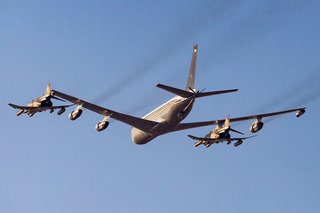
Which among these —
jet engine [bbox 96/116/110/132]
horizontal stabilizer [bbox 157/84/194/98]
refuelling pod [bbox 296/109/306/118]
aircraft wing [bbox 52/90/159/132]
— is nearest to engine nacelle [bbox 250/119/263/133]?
refuelling pod [bbox 296/109/306/118]

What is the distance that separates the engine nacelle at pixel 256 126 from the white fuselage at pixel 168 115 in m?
9.80

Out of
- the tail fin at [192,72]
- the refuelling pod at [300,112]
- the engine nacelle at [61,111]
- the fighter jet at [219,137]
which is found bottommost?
the fighter jet at [219,137]

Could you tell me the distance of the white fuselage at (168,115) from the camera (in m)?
61.7

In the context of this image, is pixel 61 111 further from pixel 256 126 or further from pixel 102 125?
pixel 256 126

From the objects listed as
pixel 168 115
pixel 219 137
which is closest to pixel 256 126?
pixel 219 137

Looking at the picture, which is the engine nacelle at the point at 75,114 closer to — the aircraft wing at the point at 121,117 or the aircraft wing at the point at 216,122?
the aircraft wing at the point at 121,117

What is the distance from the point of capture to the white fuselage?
61.7 meters

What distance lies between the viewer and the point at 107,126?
63938 mm

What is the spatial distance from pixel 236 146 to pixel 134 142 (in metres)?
12.6

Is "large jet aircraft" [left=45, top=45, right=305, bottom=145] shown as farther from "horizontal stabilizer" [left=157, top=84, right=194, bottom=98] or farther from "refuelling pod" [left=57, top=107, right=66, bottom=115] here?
"refuelling pod" [left=57, top=107, right=66, bottom=115]

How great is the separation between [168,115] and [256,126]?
38.0ft

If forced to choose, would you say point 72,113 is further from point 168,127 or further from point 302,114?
point 302,114

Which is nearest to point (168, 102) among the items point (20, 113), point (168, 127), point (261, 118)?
point (168, 127)

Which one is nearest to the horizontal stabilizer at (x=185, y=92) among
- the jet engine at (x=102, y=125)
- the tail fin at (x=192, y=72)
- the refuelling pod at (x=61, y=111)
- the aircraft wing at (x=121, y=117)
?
the tail fin at (x=192, y=72)
